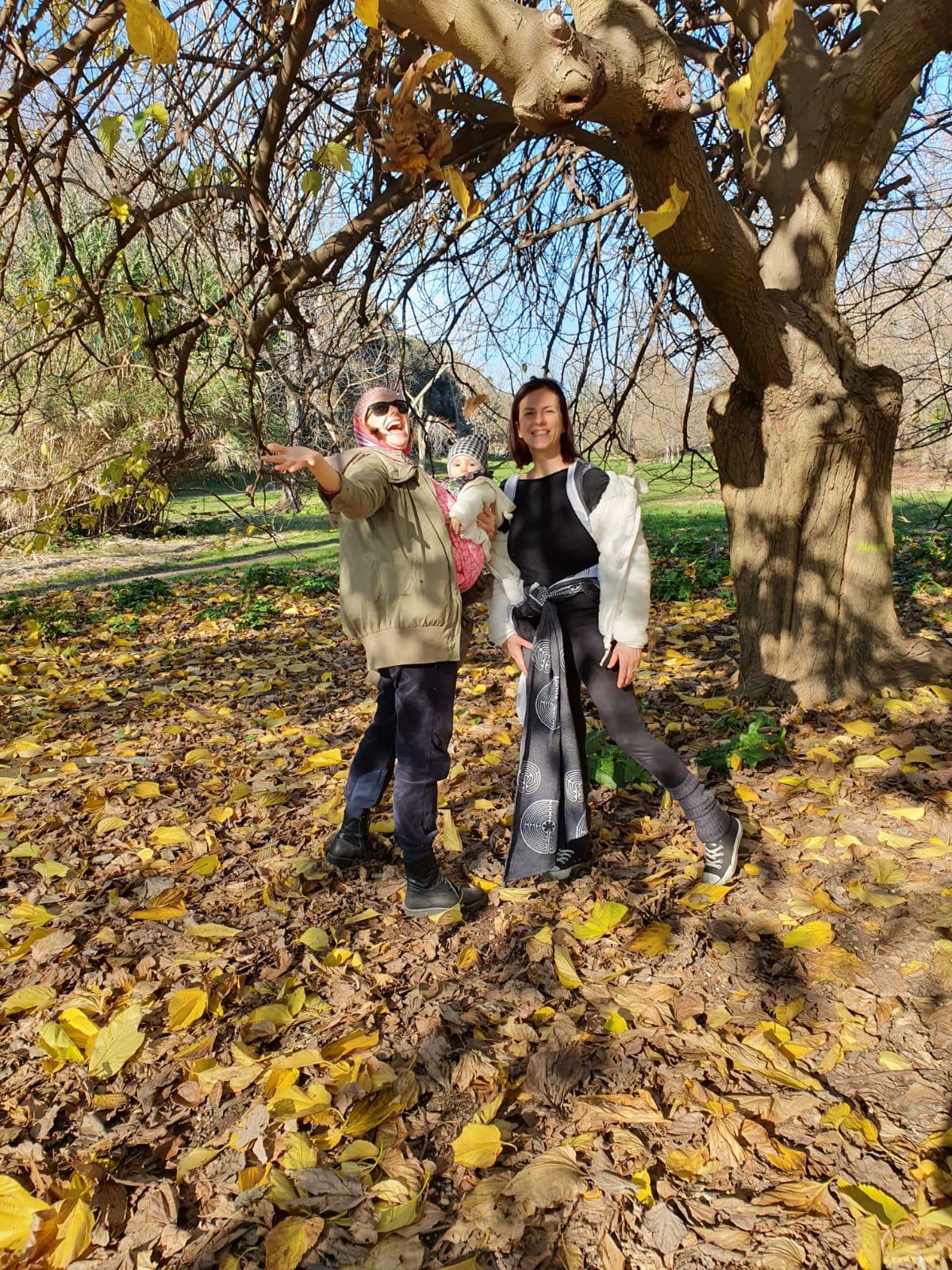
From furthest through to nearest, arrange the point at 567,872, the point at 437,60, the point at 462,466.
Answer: the point at 567,872 → the point at 462,466 → the point at 437,60

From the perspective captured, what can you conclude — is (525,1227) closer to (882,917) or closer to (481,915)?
(481,915)

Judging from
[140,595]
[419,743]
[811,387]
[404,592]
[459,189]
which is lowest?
[140,595]

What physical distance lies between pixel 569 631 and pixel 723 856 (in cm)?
89

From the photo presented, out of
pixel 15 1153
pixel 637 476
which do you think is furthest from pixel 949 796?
pixel 15 1153

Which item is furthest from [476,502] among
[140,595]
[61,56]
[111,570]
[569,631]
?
[111,570]

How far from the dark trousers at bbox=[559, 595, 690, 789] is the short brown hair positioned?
0.48 meters

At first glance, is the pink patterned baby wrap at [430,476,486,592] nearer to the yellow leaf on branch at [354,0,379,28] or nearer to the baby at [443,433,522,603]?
the baby at [443,433,522,603]

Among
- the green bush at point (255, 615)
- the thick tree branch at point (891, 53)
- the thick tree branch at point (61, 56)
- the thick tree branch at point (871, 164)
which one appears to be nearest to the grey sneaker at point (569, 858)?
the thick tree branch at point (871, 164)

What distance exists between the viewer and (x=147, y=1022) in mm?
2316

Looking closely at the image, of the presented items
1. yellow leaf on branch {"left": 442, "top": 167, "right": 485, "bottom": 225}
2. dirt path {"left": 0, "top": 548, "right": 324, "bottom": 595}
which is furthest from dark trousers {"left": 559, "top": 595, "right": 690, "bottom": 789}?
dirt path {"left": 0, "top": 548, "right": 324, "bottom": 595}

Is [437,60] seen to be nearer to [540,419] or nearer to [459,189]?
[459,189]

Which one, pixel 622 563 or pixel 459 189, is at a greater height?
pixel 459 189

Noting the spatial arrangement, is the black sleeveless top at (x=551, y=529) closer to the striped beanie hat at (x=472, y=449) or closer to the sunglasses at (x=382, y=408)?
the striped beanie hat at (x=472, y=449)

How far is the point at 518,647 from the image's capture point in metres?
2.78
